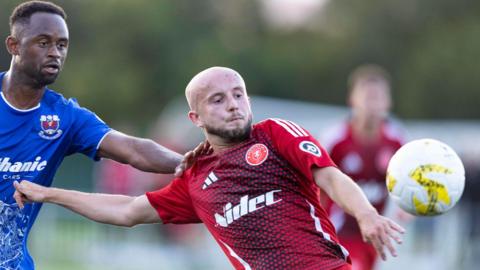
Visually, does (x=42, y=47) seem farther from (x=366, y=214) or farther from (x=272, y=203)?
(x=366, y=214)

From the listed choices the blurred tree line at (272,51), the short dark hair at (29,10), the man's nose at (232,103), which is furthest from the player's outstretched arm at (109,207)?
the blurred tree line at (272,51)

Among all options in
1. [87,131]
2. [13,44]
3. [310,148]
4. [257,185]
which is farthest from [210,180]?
[13,44]

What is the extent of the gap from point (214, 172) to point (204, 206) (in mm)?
231

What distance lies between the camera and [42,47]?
6.29 metres

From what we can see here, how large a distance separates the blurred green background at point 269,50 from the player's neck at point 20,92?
3406 cm

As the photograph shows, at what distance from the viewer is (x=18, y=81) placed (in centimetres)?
645

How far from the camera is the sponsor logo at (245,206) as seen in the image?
5859mm

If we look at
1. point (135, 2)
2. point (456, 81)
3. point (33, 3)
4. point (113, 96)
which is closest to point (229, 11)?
point (135, 2)

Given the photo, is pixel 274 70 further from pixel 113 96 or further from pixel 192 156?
pixel 192 156

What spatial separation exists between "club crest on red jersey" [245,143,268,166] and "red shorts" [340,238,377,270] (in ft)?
14.3

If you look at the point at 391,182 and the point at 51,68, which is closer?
the point at 51,68

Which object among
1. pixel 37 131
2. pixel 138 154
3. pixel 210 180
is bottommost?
pixel 210 180

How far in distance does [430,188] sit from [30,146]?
101 inches

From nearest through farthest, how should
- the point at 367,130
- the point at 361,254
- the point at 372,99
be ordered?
1. the point at 361,254
2. the point at 372,99
3. the point at 367,130
